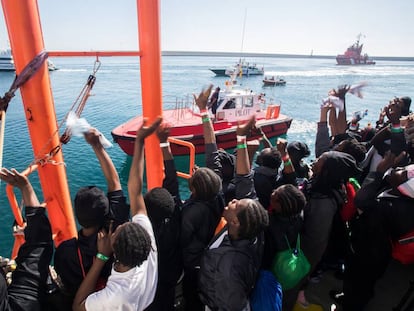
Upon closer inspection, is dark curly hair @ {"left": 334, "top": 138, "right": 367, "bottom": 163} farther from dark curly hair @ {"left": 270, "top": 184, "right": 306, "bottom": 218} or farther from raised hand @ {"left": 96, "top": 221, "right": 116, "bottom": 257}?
raised hand @ {"left": 96, "top": 221, "right": 116, "bottom": 257}

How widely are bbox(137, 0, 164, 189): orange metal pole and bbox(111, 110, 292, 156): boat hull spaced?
23.6ft

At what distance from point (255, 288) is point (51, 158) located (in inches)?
67.6

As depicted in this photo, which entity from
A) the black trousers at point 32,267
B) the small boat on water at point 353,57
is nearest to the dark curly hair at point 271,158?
the black trousers at point 32,267

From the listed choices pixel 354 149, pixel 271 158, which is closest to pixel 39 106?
pixel 271 158

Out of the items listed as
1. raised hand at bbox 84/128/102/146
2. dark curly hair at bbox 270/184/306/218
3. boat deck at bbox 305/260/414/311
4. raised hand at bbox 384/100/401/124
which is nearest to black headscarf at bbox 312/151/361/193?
dark curly hair at bbox 270/184/306/218

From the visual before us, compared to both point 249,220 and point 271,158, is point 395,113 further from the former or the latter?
point 249,220

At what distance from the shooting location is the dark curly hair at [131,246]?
4.37ft

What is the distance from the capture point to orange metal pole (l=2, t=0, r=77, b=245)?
1624 millimetres

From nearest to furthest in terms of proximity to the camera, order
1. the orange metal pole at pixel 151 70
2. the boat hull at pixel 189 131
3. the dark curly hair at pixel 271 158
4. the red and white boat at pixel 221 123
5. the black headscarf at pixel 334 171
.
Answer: the orange metal pole at pixel 151 70, the black headscarf at pixel 334 171, the dark curly hair at pixel 271 158, the boat hull at pixel 189 131, the red and white boat at pixel 221 123

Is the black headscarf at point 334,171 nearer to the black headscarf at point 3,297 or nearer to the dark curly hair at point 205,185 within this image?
the dark curly hair at point 205,185

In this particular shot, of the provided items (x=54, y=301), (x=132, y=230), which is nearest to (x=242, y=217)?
(x=132, y=230)

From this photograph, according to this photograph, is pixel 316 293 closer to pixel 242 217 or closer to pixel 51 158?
pixel 242 217

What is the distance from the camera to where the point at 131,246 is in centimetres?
133

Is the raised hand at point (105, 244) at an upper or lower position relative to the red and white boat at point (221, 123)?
upper
